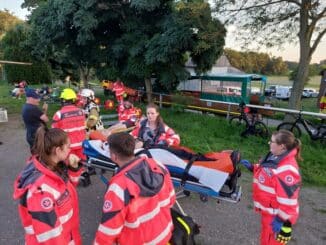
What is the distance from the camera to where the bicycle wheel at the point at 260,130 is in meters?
7.98

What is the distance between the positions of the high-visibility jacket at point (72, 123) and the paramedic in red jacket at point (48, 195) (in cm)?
258

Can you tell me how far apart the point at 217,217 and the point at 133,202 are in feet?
8.12

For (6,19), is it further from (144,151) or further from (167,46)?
(144,151)

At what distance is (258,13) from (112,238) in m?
8.45

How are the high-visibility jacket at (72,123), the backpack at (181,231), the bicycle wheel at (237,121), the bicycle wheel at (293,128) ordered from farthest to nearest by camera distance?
the bicycle wheel at (237,121), the bicycle wheel at (293,128), the high-visibility jacket at (72,123), the backpack at (181,231)

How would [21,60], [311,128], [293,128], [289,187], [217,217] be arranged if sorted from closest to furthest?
1. [289,187]
2. [217,217]
3. [311,128]
4. [293,128]
5. [21,60]

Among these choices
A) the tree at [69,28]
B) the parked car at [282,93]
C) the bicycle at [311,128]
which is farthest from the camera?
the parked car at [282,93]

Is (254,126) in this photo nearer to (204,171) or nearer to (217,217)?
(217,217)

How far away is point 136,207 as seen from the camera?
1767mm

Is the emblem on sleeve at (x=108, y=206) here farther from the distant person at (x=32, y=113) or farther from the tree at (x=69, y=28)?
the tree at (x=69, y=28)

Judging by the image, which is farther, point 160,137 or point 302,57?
point 302,57

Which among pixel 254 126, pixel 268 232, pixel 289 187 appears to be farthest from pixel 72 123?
pixel 254 126

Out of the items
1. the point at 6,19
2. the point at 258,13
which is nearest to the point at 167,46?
the point at 258,13

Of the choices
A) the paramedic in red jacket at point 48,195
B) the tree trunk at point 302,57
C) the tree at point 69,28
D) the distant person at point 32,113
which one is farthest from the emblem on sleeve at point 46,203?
the tree at point 69,28
